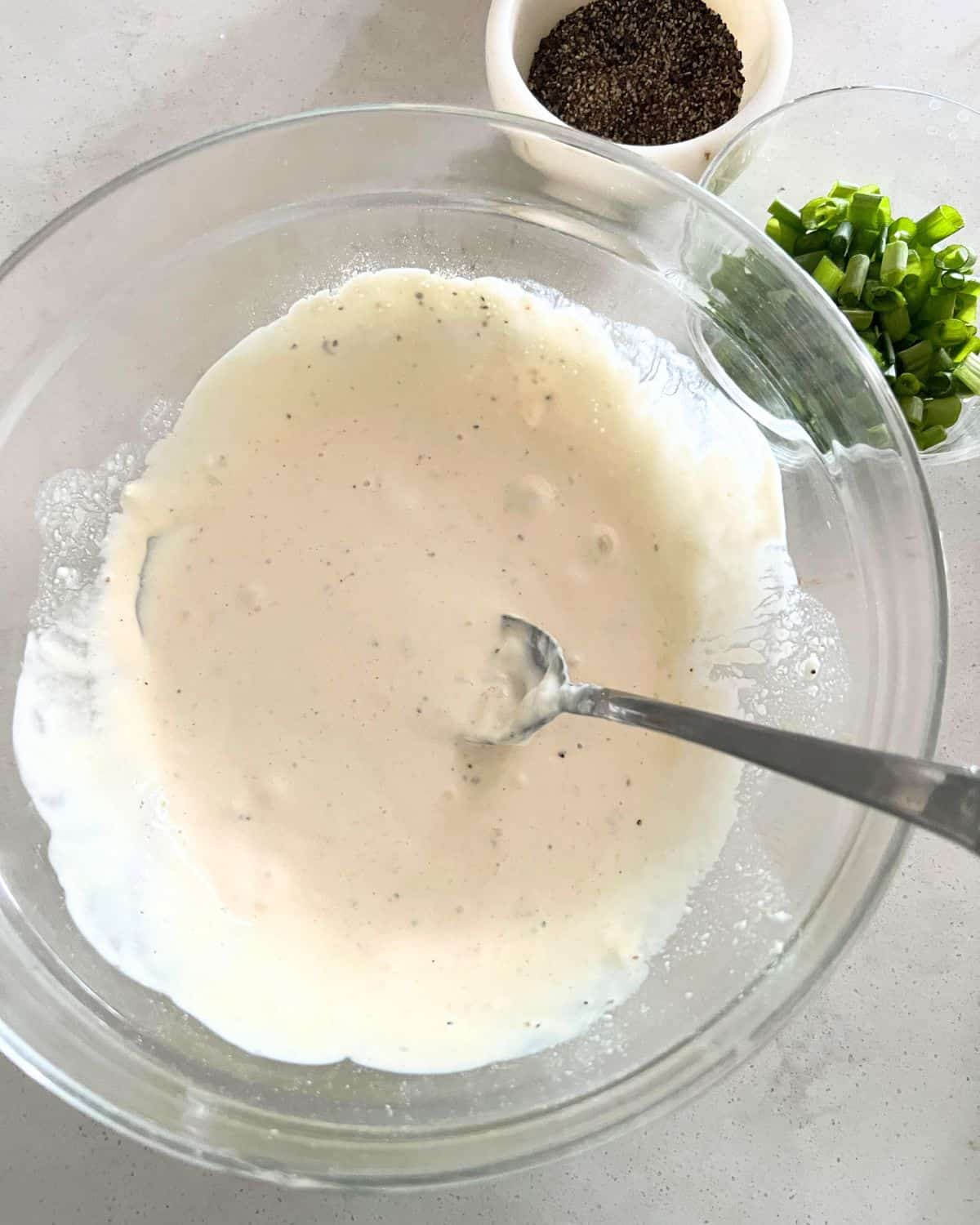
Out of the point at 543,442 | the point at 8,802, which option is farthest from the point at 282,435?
the point at 8,802

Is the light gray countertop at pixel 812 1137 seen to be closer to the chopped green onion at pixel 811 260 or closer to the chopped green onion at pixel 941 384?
the chopped green onion at pixel 941 384

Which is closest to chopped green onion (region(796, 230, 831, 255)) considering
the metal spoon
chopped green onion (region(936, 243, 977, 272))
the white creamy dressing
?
chopped green onion (region(936, 243, 977, 272))

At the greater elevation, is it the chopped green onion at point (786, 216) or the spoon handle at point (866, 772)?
the chopped green onion at point (786, 216)

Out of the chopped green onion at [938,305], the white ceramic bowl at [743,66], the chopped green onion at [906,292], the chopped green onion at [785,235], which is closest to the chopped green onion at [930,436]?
the chopped green onion at [906,292]

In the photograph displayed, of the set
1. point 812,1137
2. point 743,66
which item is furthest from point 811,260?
point 812,1137

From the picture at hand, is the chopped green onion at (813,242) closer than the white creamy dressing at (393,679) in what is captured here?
No

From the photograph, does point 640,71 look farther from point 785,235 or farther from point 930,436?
point 930,436

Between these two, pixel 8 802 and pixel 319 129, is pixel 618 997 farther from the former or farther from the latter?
pixel 319 129
